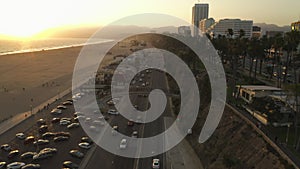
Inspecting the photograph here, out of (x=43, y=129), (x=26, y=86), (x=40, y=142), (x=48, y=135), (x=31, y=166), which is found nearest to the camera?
(x=31, y=166)

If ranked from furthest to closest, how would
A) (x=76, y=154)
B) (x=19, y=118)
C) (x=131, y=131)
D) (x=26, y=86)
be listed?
(x=26, y=86), (x=19, y=118), (x=131, y=131), (x=76, y=154)

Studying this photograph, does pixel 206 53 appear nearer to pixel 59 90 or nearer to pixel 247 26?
pixel 59 90

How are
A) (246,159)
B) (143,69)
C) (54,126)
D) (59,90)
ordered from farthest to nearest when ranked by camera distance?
(143,69)
(59,90)
(54,126)
(246,159)

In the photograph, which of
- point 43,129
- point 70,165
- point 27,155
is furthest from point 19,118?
point 70,165

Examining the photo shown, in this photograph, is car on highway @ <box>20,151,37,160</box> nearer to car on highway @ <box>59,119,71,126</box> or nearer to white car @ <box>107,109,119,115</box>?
car on highway @ <box>59,119,71,126</box>

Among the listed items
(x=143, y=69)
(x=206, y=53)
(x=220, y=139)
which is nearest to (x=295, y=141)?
(x=220, y=139)

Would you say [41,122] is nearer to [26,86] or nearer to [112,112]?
[112,112]

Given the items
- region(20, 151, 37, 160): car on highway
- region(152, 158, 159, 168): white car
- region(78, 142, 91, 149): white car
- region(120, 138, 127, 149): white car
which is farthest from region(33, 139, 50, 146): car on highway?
region(152, 158, 159, 168): white car

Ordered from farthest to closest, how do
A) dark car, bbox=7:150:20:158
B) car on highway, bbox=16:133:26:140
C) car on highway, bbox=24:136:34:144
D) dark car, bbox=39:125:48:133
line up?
dark car, bbox=39:125:48:133 → car on highway, bbox=16:133:26:140 → car on highway, bbox=24:136:34:144 → dark car, bbox=7:150:20:158

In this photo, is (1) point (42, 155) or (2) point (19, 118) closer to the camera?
(1) point (42, 155)

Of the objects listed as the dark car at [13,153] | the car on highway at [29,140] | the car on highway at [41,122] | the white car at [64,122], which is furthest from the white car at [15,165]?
the car on highway at [41,122]

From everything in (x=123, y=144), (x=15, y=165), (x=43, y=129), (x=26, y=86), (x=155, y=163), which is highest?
(x=26, y=86)
